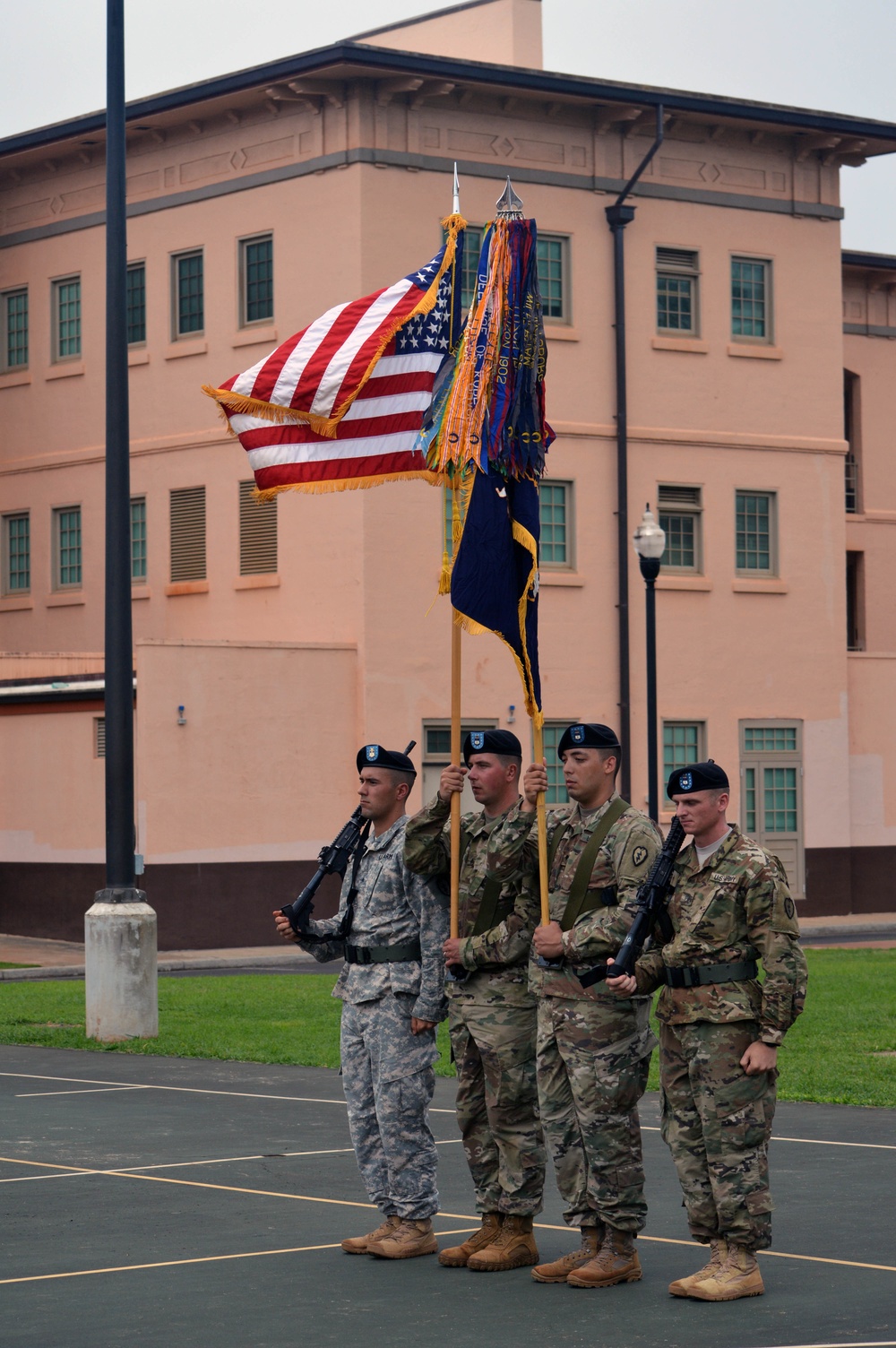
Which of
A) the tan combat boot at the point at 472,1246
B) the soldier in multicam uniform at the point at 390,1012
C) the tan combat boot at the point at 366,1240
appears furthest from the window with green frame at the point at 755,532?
the tan combat boot at the point at 472,1246

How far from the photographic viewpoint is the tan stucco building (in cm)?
3147

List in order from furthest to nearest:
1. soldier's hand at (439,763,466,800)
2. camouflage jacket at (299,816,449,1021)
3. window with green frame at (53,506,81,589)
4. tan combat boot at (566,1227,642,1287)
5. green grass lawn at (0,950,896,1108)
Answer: window with green frame at (53,506,81,589) → green grass lawn at (0,950,896,1108) → camouflage jacket at (299,816,449,1021) → soldier's hand at (439,763,466,800) → tan combat boot at (566,1227,642,1287)

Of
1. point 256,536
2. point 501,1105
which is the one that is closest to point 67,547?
point 256,536

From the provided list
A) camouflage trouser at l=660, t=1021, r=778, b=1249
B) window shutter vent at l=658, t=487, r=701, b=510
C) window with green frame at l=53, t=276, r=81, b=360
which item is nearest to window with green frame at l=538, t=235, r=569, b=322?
window shutter vent at l=658, t=487, r=701, b=510

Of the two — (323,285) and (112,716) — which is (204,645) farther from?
(112,716)

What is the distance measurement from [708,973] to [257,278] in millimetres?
26217

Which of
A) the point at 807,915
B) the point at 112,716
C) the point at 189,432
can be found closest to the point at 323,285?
the point at 189,432

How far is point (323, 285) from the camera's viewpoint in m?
32.4

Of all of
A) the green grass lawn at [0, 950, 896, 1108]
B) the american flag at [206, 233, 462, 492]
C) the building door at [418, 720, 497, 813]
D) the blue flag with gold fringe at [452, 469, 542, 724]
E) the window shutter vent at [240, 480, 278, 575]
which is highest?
the window shutter vent at [240, 480, 278, 575]

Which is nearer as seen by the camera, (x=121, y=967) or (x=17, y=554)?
(x=121, y=967)

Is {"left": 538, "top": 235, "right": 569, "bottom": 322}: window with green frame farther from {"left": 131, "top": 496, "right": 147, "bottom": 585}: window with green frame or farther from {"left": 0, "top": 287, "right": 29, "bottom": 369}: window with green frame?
{"left": 0, "top": 287, "right": 29, "bottom": 369}: window with green frame

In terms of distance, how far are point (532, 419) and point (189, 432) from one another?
80.6ft

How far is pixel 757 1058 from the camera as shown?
27.8 ft

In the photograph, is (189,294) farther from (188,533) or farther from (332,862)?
(332,862)
